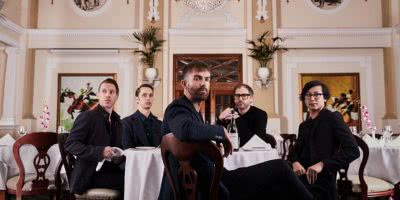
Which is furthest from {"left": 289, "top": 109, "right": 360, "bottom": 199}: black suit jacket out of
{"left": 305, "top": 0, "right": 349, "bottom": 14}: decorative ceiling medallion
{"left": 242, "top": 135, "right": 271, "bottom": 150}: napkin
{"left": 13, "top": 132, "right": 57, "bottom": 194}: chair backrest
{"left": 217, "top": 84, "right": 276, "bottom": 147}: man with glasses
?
{"left": 305, "top": 0, "right": 349, "bottom": 14}: decorative ceiling medallion

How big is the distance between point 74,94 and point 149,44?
1.87 metres

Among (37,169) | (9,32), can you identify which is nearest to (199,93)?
(37,169)

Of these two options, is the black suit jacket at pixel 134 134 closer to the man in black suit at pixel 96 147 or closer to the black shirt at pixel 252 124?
the man in black suit at pixel 96 147

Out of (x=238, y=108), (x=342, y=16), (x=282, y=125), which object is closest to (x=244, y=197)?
(x=238, y=108)

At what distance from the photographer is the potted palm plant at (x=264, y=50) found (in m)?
6.56

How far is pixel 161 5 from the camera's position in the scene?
6867mm

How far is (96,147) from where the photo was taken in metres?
2.22

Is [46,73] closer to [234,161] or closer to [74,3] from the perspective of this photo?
[74,3]

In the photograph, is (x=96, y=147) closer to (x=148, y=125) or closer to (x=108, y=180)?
(x=108, y=180)

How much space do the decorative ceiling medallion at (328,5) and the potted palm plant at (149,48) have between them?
10.6 ft

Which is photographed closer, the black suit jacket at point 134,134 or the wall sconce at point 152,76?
the black suit jacket at point 134,134

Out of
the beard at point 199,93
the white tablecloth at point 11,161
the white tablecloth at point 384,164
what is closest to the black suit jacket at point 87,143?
the beard at point 199,93

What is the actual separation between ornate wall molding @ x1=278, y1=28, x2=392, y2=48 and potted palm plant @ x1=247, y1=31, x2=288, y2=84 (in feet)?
0.78

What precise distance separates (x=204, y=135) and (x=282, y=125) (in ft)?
18.1
